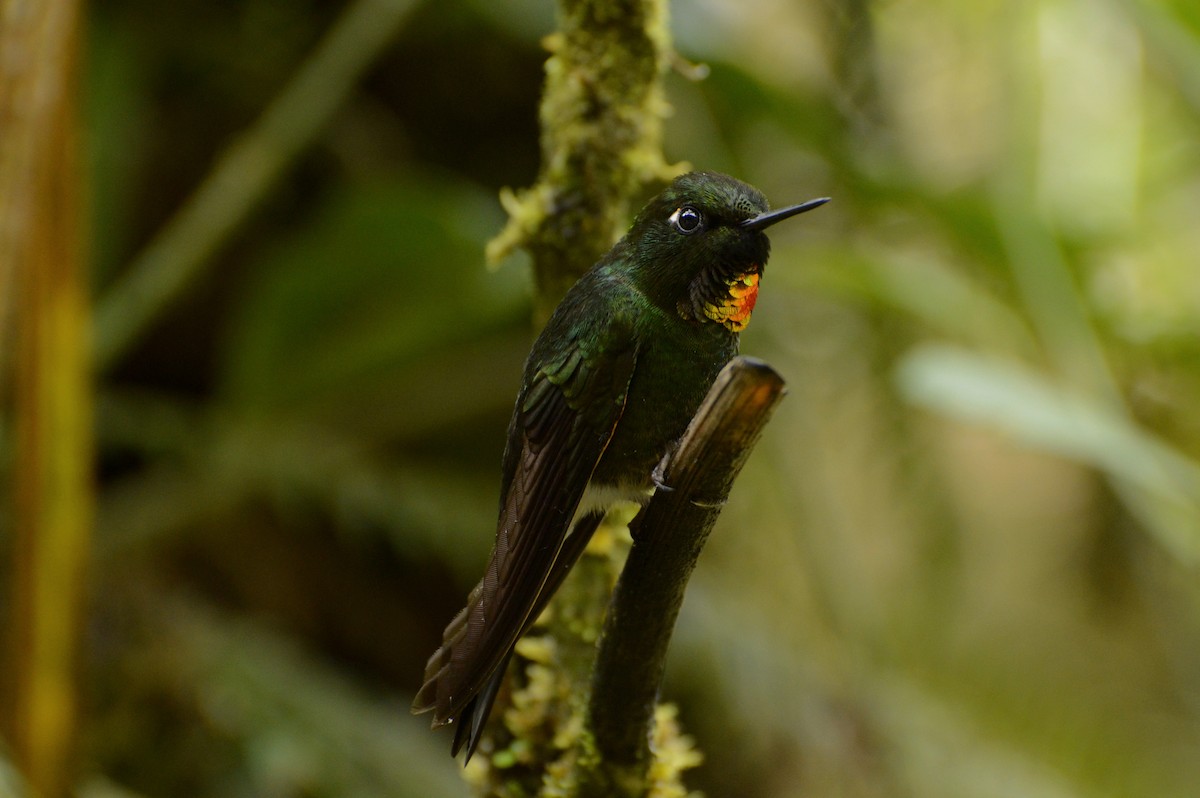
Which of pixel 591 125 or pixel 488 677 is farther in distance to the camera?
pixel 591 125

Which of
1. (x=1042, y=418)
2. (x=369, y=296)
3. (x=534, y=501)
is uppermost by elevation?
(x=369, y=296)

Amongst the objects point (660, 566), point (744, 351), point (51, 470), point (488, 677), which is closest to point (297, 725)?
point (51, 470)

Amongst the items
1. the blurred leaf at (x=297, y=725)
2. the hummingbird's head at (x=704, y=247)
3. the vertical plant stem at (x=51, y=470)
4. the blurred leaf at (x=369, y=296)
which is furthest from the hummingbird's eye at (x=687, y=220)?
the blurred leaf at (x=297, y=725)

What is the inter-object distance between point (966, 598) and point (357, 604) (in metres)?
1.74

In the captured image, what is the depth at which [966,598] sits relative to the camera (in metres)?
3.08

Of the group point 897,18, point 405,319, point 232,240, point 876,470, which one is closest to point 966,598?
point 876,470

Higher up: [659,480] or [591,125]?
[591,125]

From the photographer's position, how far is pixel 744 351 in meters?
2.17

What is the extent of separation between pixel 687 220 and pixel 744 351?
1.47 meters

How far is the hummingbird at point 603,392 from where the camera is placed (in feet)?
2.17

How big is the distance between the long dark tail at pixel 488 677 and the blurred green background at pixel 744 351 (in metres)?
0.67

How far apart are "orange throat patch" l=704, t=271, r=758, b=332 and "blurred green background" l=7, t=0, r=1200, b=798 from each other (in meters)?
0.58

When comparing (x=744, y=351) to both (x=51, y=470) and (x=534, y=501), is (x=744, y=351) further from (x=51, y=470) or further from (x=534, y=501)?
(x=534, y=501)

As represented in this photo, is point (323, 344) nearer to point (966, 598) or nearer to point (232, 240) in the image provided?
point (232, 240)
